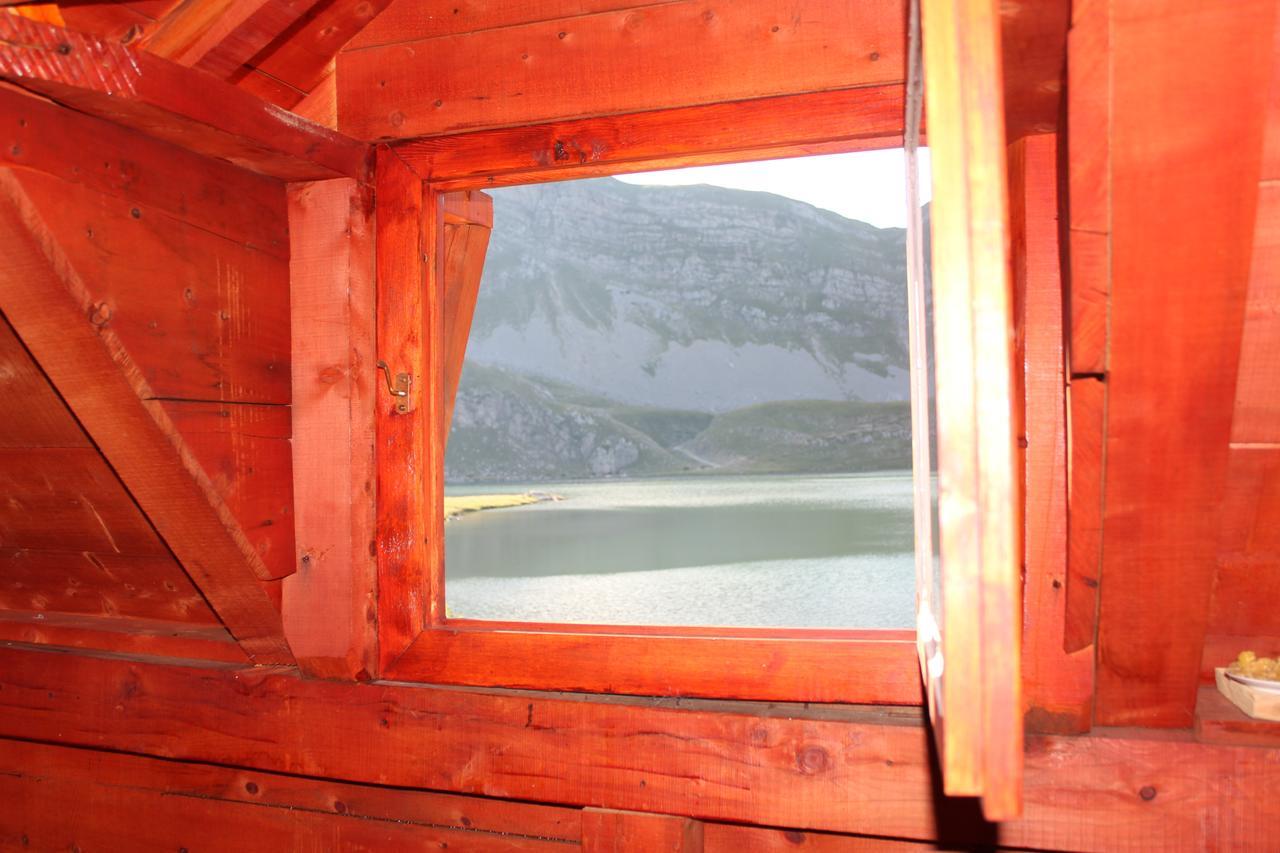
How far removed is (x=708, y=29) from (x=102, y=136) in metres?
0.96

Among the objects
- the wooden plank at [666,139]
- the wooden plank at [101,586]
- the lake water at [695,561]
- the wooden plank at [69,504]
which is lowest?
the lake water at [695,561]

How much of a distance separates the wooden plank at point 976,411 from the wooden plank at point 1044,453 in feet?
2.68

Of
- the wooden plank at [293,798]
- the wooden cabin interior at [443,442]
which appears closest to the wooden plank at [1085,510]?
the wooden cabin interior at [443,442]

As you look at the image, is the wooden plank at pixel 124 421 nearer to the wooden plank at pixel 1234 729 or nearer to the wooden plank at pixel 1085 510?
the wooden plank at pixel 1085 510

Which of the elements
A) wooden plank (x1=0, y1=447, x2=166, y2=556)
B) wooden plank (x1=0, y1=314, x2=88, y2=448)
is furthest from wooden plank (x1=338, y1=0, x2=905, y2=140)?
wooden plank (x1=0, y1=447, x2=166, y2=556)

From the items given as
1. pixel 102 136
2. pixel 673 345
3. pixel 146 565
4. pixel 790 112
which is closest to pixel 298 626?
pixel 146 565

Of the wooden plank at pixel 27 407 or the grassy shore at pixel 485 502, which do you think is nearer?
the wooden plank at pixel 27 407

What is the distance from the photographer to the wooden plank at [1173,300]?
1.05 metres

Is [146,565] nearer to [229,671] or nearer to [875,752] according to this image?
[229,671]

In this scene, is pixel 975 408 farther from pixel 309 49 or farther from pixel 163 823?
pixel 163 823

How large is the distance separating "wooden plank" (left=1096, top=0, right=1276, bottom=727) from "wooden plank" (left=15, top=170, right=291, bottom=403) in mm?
1355

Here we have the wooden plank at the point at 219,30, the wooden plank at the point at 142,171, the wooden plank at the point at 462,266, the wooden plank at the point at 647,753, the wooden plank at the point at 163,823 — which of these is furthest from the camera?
the wooden plank at the point at 462,266

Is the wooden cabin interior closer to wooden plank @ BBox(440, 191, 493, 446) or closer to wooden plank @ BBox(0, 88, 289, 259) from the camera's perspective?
wooden plank @ BBox(0, 88, 289, 259)

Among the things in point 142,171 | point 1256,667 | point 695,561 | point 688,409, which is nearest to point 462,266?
point 142,171
